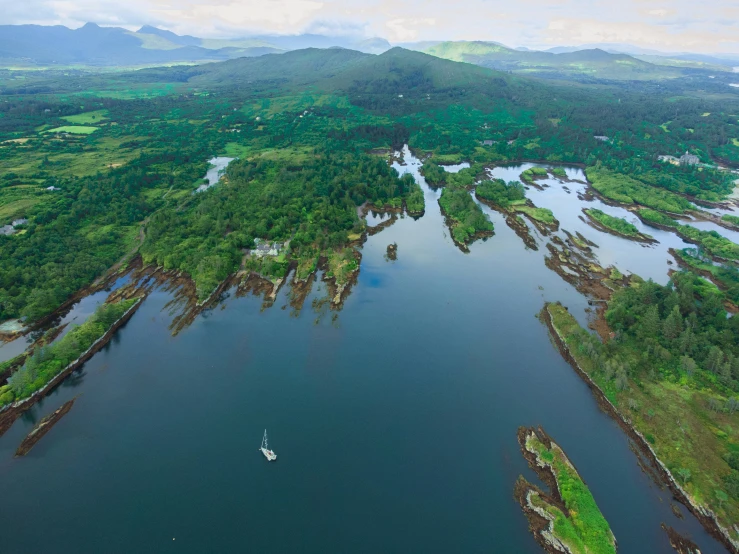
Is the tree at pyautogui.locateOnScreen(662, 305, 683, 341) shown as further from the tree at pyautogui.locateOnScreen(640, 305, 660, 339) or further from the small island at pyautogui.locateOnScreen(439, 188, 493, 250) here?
the small island at pyautogui.locateOnScreen(439, 188, 493, 250)

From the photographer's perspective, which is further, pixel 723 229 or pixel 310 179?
pixel 310 179

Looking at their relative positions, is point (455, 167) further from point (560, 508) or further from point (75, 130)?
point (75, 130)

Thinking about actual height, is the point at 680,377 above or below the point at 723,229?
above

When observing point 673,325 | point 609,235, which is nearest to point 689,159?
point 609,235

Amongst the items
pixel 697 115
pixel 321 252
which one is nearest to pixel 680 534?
pixel 321 252

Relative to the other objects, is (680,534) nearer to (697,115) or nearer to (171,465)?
(171,465)
